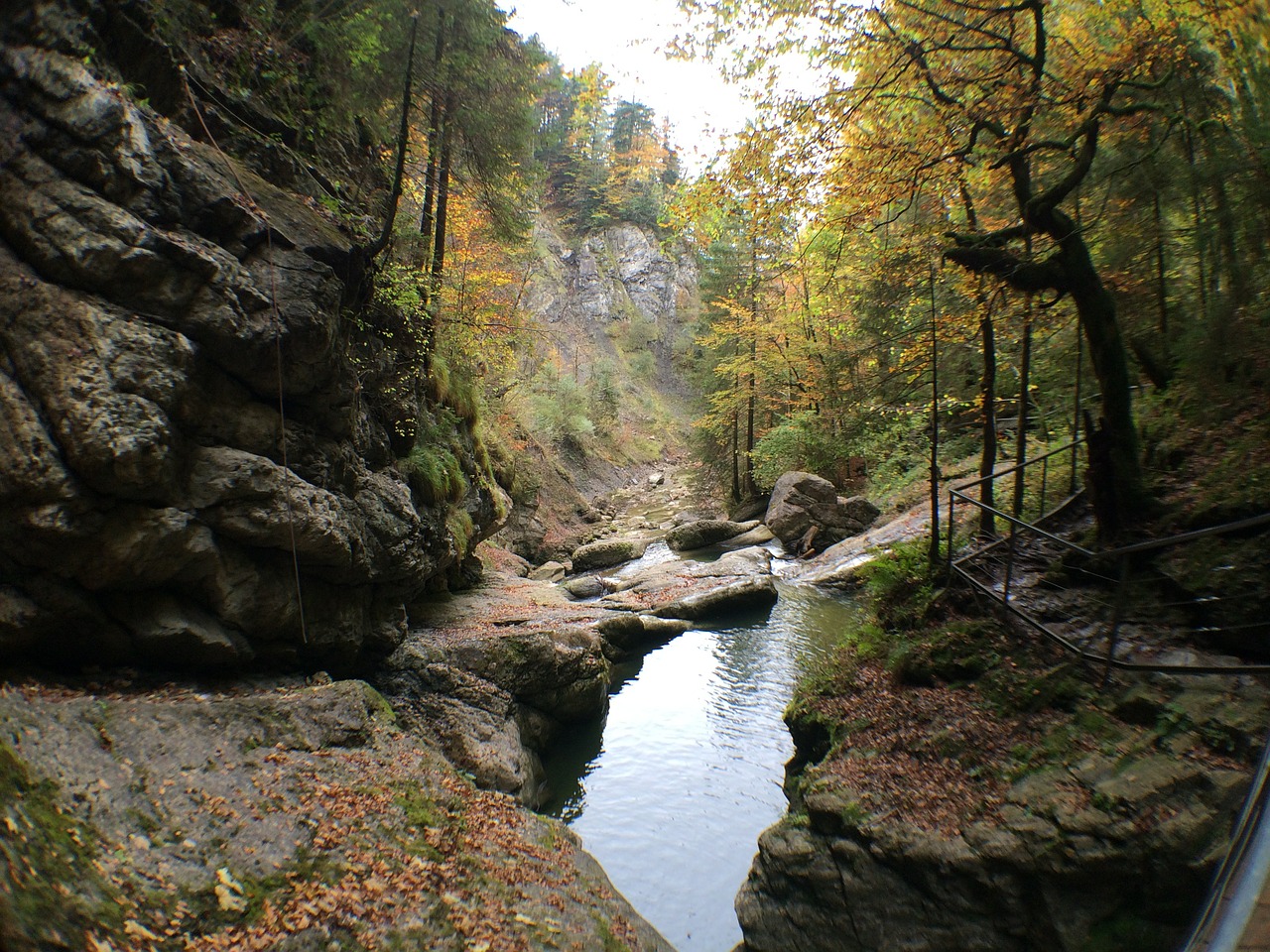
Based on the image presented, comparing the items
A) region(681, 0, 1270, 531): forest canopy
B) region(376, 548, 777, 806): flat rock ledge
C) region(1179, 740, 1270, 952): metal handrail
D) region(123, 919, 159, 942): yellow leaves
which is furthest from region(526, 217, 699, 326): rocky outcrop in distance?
region(1179, 740, 1270, 952): metal handrail

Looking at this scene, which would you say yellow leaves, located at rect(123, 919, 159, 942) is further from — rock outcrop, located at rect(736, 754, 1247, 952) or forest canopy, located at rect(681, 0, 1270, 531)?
forest canopy, located at rect(681, 0, 1270, 531)

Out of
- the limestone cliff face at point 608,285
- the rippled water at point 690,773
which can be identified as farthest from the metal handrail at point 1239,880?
the limestone cliff face at point 608,285

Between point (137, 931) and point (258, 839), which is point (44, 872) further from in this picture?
point (258, 839)

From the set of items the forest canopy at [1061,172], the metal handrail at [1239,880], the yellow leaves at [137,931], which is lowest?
the yellow leaves at [137,931]

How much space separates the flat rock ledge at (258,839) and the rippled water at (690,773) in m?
1.04

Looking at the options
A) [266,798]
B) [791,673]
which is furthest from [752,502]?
[266,798]

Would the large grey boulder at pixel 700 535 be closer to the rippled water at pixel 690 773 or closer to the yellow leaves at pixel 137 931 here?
the rippled water at pixel 690 773

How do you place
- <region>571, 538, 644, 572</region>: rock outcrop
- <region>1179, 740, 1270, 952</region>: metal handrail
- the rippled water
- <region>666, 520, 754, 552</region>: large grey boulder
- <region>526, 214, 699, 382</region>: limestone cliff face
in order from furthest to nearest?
<region>526, 214, 699, 382</region>: limestone cliff face < <region>666, 520, 754, 552</region>: large grey boulder < <region>571, 538, 644, 572</region>: rock outcrop < the rippled water < <region>1179, 740, 1270, 952</region>: metal handrail

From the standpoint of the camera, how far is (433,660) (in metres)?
8.98

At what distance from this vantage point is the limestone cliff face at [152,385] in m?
4.72

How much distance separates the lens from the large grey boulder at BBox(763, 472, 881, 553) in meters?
19.9

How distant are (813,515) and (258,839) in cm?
1849

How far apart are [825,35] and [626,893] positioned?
10019 mm

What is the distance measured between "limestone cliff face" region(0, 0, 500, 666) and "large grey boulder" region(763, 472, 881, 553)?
15.5 meters
